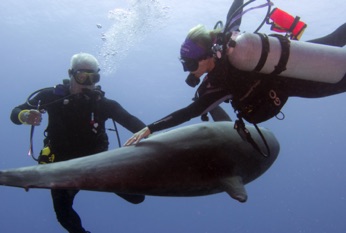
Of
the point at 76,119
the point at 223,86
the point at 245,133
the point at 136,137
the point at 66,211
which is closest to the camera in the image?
the point at 136,137

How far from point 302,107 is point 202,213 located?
144ft

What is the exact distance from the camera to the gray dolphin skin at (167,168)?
282 centimetres

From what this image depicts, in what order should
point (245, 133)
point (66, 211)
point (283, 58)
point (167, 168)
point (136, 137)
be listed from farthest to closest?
1. point (66, 211)
2. point (245, 133)
3. point (283, 58)
4. point (136, 137)
5. point (167, 168)

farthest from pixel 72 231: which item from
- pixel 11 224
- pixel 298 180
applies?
pixel 298 180

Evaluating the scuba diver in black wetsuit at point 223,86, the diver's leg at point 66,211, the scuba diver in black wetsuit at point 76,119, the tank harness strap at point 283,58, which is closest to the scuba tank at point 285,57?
the tank harness strap at point 283,58

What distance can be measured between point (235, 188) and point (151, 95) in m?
48.7

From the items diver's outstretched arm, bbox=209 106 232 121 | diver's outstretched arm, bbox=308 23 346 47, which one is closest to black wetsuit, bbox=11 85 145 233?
diver's outstretched arm, bbox=209 106 232 121

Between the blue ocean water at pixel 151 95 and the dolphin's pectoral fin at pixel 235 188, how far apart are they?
16648mm

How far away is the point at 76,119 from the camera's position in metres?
5.80

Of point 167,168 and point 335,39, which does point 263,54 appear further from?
point 335,39

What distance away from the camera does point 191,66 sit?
14.1ft

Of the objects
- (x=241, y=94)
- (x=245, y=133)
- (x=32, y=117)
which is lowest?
(x=245, y=133)

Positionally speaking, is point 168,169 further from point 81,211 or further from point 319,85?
point 81,211

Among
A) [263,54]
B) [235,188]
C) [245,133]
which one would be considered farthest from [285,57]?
[235,188]
